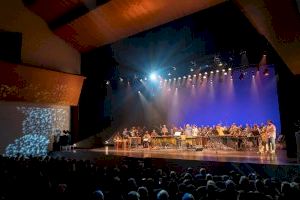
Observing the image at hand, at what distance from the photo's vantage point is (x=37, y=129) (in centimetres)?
1588

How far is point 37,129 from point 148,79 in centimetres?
682

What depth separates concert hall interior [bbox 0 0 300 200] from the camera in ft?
35.0

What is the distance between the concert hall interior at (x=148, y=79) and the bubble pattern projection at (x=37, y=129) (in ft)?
0.17

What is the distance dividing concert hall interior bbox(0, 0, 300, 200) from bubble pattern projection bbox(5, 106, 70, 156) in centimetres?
5

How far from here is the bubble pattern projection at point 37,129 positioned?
15.0m

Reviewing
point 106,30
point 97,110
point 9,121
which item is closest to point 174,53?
point 106,30

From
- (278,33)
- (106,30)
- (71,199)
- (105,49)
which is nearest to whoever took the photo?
(71,199)

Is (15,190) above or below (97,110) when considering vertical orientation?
below

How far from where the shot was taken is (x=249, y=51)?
13.3m

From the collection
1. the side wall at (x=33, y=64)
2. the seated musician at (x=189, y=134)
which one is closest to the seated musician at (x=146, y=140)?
the seated musician at (x=189, y=134)

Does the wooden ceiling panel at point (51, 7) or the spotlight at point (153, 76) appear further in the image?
the spotlight at point (153, 76)

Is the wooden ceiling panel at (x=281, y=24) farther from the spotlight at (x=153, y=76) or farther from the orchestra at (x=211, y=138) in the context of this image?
the spotlight at (x=153, y=76)

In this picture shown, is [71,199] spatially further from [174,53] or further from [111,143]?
[111,143]

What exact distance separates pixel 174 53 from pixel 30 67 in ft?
23.0
